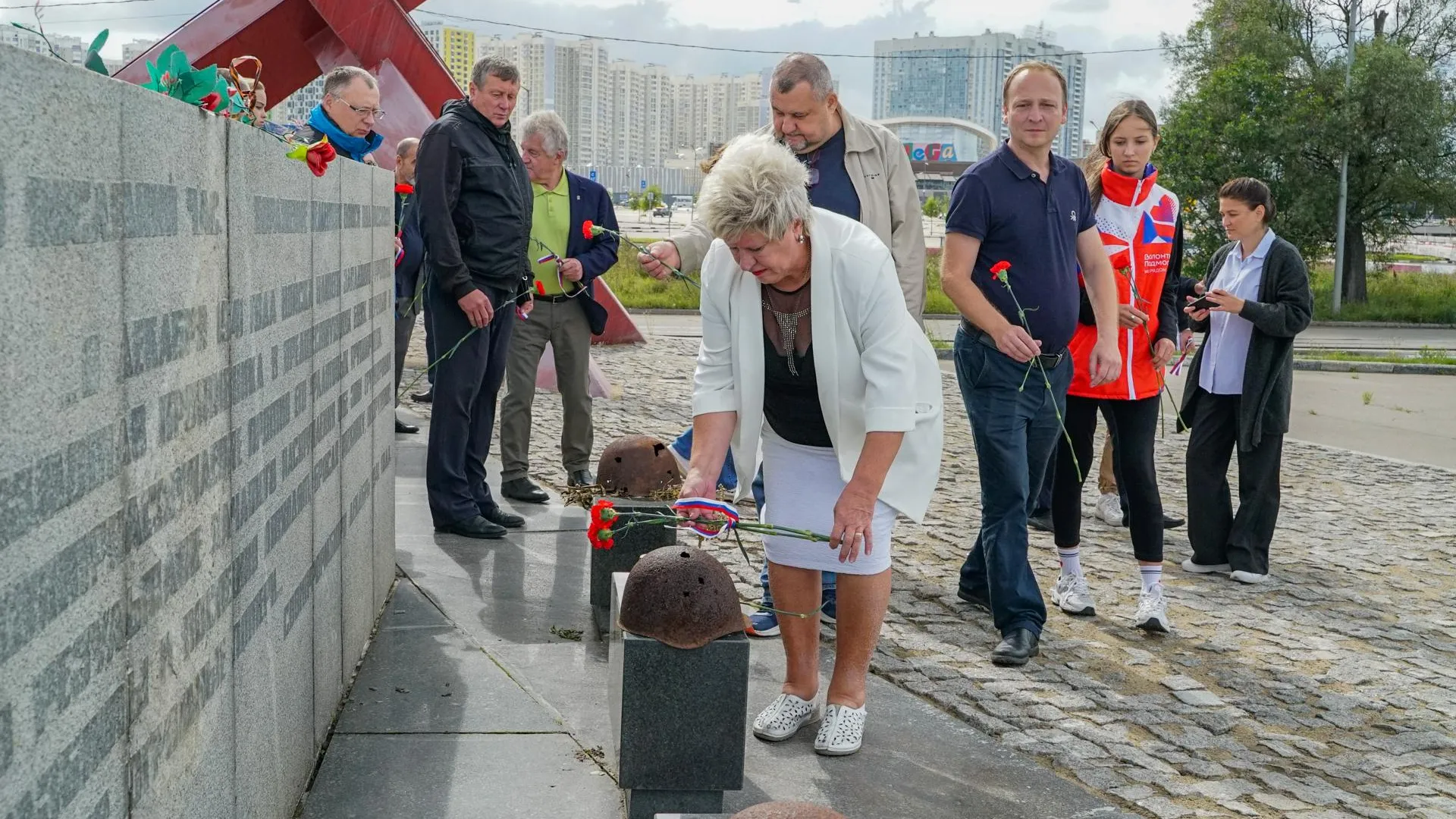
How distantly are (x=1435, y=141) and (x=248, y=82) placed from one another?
Result: 36.8m

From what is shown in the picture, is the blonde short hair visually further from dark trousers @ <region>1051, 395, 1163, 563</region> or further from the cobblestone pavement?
dark trousers @ <region>1051, 395, 1163, 563</region>

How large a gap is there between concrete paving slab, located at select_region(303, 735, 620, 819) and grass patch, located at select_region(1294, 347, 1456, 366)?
1823 cm

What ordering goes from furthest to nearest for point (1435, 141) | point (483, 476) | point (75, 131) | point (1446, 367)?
point (1435, 141), point (1446, 367), point (483, 476), point (75, 131)

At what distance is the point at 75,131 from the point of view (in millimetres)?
1928

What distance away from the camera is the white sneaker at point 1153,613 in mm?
5879

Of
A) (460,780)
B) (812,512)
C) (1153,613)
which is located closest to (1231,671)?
(1153,613)

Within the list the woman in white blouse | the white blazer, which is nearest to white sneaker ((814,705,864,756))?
the white blazer

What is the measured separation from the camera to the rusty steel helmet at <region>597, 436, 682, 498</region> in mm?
5551

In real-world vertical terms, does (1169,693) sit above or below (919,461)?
below

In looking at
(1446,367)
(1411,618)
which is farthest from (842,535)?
(1446,367)

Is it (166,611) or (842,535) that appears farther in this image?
(842,535)

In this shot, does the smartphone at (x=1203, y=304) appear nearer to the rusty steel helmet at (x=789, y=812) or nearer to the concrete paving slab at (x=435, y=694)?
the concrete paving slab at (x=435, y=694)

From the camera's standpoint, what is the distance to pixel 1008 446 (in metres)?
5.30

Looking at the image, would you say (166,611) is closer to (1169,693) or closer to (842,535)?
(842,535)
